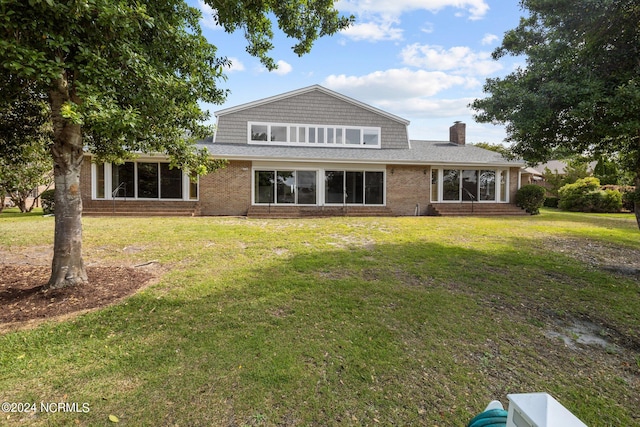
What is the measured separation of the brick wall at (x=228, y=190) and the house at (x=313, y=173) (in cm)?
5

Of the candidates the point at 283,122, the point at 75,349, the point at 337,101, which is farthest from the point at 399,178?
the point at 75,349

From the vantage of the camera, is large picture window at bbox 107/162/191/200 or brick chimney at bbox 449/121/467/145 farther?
brick chimney at bbox 449/121/467/145

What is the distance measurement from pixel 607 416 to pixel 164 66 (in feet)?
20.4

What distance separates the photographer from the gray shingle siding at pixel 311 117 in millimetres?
18500

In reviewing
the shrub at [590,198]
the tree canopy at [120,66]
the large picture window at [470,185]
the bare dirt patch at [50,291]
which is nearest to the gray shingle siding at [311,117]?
the large picture window at [470,185]

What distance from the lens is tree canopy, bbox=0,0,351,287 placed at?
129 inches

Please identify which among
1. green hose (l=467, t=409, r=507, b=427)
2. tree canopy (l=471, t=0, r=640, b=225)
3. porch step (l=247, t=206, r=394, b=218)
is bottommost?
green hose (l=467, t=409, r=507, b=427)

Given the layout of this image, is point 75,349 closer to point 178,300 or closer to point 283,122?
point 178,300

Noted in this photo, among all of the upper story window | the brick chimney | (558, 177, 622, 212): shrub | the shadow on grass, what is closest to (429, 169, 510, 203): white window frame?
the upper story window

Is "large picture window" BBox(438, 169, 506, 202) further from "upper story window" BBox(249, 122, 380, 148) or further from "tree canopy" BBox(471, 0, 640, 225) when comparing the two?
"tree canopy" BBox(471, 0, 640, 225)

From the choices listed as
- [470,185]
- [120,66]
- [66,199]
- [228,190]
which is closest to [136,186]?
[228,190]

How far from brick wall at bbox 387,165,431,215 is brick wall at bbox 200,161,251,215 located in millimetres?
7600

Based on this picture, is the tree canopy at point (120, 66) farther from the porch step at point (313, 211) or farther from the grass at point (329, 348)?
the porch step at point (313, 211)

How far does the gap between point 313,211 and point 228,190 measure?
439 centimetres
